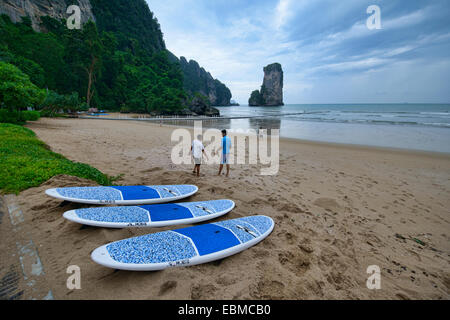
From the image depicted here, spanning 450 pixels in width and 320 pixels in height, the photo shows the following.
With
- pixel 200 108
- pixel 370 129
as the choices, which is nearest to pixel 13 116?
pixel 370 129

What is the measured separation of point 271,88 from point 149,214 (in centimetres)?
12878

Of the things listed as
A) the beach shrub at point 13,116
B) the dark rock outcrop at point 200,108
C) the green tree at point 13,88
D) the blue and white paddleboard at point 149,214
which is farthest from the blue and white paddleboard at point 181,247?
the dark rock outcrop at point 200,108

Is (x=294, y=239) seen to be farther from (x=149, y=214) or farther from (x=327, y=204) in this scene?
(x=149, y=214)

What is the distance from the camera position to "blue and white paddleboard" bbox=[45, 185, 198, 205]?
348 centimetres

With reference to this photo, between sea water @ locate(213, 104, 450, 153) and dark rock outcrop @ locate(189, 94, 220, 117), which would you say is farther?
dark rock outcrop @ locate(189, 94, 220, 117)

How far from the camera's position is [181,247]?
262 centimetres

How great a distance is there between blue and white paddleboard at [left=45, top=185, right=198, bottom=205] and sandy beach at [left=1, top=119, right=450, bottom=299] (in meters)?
0.26

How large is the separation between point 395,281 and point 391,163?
8.65 meters

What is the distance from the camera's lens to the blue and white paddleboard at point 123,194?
3480 mm

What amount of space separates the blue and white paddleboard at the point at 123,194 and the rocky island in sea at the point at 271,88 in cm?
12596

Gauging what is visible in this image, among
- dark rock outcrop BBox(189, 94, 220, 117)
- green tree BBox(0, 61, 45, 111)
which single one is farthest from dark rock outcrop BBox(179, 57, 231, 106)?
green tree BBox(0, 61, 45, 111)

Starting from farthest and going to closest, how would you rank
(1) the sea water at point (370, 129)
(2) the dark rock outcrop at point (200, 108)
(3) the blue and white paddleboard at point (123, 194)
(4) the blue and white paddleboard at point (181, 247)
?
(2) the dark rock outcrop at point (200, 108) → (1) the sea water at point (370, 129) → (3) the blue and white paddleboard at point (123, 194) → (4) the blue and white paddleboard at point (181, 247)

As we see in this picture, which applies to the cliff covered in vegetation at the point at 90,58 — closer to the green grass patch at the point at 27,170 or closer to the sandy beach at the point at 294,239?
the green grass patch at the point at 27,170

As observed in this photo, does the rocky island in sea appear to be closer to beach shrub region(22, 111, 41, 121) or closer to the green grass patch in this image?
beach shrub region(22, 111, 41, 121)
